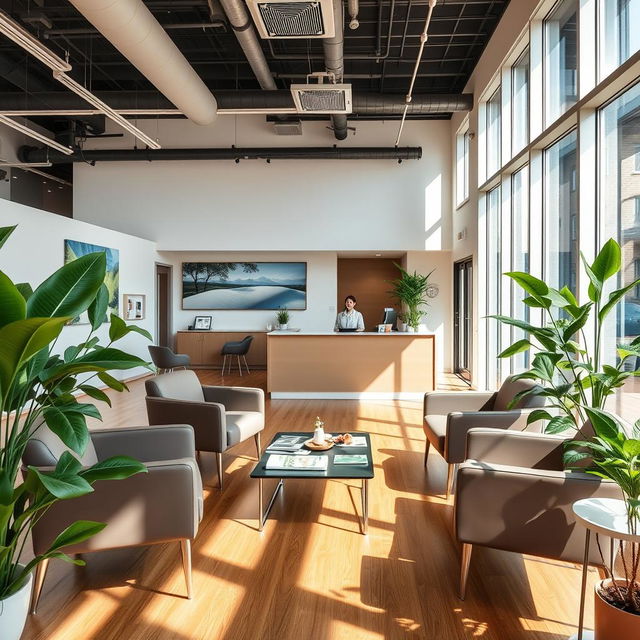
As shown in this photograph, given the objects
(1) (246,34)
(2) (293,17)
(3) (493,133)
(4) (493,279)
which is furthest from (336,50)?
(4) (493,279)

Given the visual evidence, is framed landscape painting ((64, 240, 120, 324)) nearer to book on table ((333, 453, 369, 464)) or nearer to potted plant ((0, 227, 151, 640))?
book on table ((333, 453, 369, 464))

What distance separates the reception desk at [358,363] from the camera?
24.8 ft

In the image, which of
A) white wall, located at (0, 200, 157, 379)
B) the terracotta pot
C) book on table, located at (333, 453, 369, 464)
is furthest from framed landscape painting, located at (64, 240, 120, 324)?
the terracotta pot

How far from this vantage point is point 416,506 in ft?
11.8

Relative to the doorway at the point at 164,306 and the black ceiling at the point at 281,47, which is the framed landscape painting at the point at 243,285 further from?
the black ceiling at the point at 281,47

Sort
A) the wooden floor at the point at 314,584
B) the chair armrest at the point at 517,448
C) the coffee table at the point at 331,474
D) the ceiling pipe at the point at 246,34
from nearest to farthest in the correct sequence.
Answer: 1. the wooden floor at the point at 314,584
2. the chair armrest at the point at 517,448
3. the coffee table at the point at 331,474
4. the ceiling pipe at the point at 246,34

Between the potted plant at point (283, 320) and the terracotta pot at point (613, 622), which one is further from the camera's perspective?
the potted plant at point (283, 320)

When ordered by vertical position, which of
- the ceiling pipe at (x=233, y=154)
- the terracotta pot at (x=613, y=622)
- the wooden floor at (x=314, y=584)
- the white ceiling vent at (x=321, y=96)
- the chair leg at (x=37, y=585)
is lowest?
the wooden floor at (x=314, y=584)

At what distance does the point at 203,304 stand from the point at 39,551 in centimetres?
955

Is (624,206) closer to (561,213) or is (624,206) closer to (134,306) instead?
(561,213)

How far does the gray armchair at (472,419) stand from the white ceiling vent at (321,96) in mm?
3835

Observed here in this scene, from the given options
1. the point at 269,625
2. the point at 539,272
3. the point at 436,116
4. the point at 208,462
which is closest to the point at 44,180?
the point at 436,116

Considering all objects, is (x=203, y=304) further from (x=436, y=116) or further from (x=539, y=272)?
(x=539, y=272)

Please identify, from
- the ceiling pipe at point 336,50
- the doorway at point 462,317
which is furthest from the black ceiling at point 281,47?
the doorway at point 462,317
